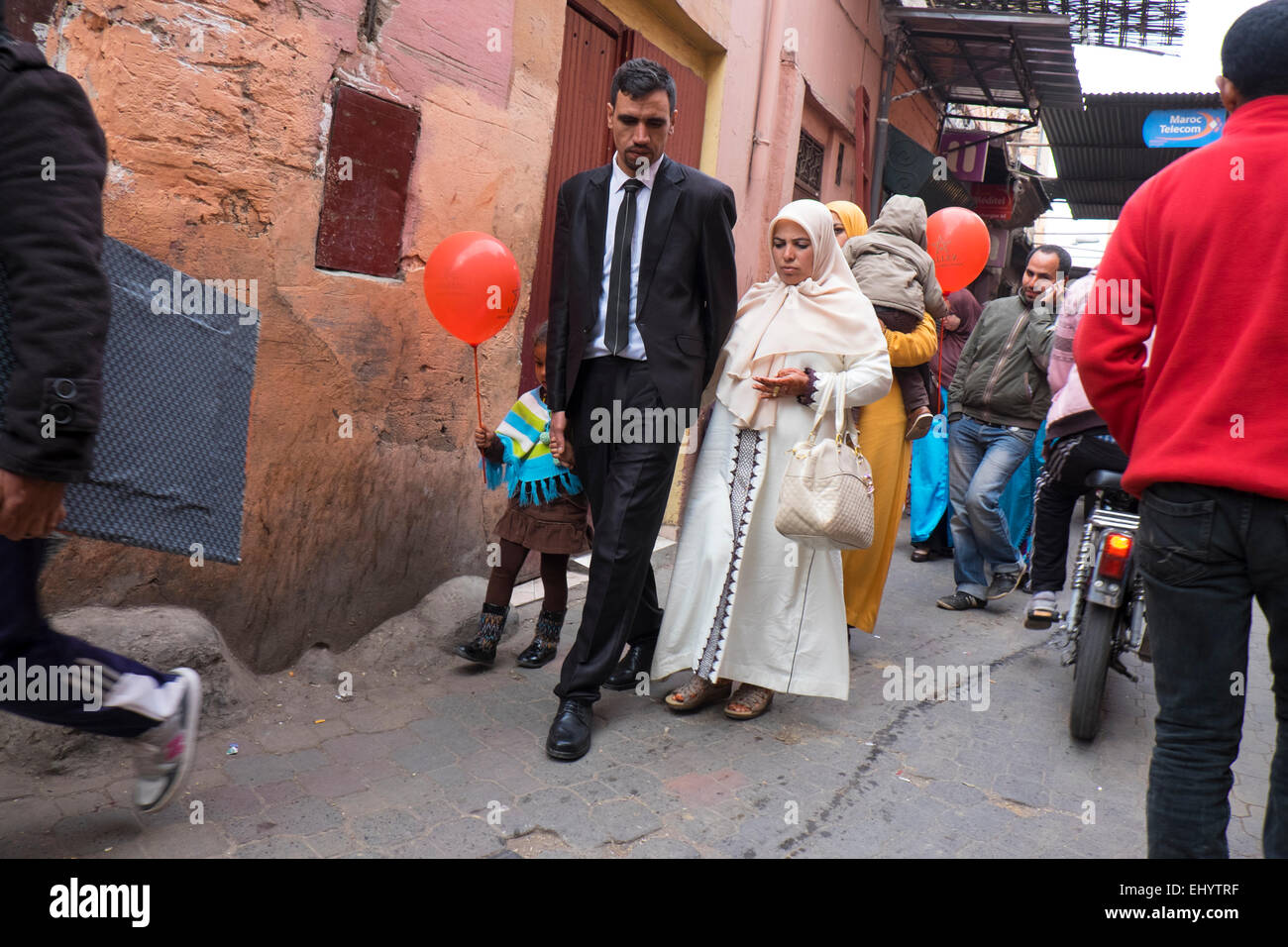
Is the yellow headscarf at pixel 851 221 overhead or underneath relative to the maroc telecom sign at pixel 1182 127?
underneath

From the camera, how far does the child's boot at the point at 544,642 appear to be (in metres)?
4.17

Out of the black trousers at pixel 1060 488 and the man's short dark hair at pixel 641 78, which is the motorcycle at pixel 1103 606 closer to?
the black trousers at pixel 1060 488

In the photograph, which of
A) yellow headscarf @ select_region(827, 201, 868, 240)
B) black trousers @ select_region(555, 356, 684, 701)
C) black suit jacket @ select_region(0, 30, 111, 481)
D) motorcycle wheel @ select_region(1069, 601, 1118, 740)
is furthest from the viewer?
yellow headscarf @ select_region(827, 201, 868, 240)

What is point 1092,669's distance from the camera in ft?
12.0

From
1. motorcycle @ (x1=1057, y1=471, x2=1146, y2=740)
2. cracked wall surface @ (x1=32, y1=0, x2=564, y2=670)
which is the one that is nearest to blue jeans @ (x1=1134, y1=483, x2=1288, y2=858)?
motorcycle @ (x1=1057, y1=471, x2=1146, y2=740)

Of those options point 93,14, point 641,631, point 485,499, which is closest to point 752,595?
point 641,631

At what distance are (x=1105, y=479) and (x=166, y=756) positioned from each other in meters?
3.49

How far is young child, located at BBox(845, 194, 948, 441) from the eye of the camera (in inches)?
179

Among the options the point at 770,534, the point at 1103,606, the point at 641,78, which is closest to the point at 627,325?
the point at 641,78

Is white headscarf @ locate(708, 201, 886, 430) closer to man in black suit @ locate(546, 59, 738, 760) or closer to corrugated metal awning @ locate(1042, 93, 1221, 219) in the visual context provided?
man in black suit @ locate(546, 59, 738, 760)

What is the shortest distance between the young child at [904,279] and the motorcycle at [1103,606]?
86 centimetres

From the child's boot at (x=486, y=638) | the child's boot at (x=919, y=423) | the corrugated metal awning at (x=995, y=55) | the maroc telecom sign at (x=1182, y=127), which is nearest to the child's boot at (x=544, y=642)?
the child's boot at (x=486, y=638)

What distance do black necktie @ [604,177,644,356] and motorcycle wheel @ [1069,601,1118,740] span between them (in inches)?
78.8
